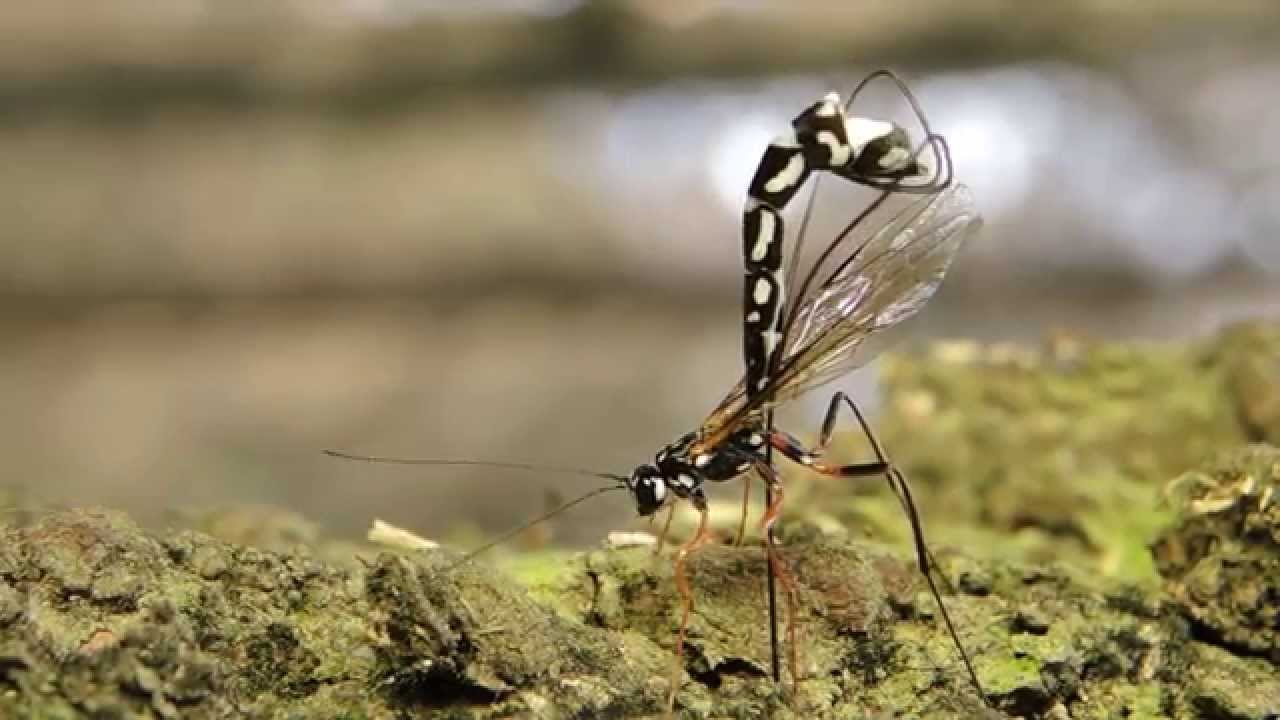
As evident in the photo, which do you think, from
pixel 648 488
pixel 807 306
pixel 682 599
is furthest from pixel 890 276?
pixel 682 599

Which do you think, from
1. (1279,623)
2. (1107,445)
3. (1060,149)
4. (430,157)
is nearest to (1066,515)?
(1107,445)

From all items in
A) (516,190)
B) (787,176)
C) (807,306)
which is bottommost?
(807,306)

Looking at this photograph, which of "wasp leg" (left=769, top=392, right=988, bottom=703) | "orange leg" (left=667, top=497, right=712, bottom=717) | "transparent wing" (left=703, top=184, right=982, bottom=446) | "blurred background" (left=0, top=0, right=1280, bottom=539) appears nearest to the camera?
"orange leg" (left=667, top=497, right=712, bottom=717)

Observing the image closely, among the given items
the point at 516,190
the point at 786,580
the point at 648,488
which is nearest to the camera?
the point at 786,580

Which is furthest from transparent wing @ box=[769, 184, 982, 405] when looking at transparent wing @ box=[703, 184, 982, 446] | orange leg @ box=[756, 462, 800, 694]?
orange leg @ box=[756, 462, 800, 694]

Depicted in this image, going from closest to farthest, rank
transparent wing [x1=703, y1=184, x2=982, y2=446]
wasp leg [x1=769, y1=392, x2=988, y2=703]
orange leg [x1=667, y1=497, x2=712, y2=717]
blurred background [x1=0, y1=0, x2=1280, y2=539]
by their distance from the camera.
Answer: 1. orange leg [x1=667, y1=497, x2=712, y2=717]
2. wasp leg [x1=769, y1=392, x2=988, y2=703]
3. transparent wing [x1=703, y1=184, x2=982, y2=446]
4. blurred background [x1=0, y1=0, x2=1280, y2=539]

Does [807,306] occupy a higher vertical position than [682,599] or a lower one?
higher

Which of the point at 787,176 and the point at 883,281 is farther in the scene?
the point at 883,281

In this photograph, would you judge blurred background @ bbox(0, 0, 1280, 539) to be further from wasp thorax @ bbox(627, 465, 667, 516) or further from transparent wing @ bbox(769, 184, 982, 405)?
wasp thorax @ bbox(627, 465, 667, 516)

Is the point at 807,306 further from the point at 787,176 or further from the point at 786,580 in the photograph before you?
the point at 786,580
